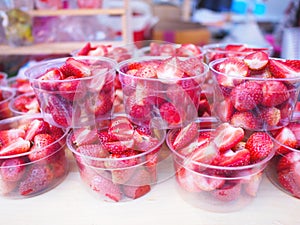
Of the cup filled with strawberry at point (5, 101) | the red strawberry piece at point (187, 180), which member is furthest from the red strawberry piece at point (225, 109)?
the cup filled with strawberry at point (5, 101)

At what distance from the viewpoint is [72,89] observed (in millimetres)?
834

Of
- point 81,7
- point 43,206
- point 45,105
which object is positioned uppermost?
point 81,7

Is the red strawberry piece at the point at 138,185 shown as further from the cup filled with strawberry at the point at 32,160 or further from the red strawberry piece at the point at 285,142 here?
the red strawberry piece at the point at 285,142

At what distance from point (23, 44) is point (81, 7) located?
41 cm

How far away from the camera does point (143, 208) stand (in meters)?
0.82

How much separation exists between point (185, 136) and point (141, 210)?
233mm

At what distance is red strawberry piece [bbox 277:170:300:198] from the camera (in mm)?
821

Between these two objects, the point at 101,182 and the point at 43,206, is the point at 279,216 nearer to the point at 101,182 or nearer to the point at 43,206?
the point at 101,182

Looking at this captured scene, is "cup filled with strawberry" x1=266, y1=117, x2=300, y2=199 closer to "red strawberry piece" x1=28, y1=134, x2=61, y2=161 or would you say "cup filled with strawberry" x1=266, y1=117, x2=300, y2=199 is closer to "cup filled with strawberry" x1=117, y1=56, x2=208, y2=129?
"cup filled with strawberry" x1=117, y1=56, x2=208, y2=129

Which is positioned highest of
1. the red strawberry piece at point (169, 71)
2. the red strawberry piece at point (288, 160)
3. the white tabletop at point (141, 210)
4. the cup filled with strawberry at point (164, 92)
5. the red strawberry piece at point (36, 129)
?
the red strawberry piece at point (169, 71)

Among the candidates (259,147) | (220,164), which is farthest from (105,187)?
(259,147)

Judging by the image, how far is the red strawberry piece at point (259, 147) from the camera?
2.49 ft

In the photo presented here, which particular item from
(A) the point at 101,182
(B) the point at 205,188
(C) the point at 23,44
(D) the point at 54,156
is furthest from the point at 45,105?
→ (C) the point at 23,44

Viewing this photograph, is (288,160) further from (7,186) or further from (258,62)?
(7,186)
